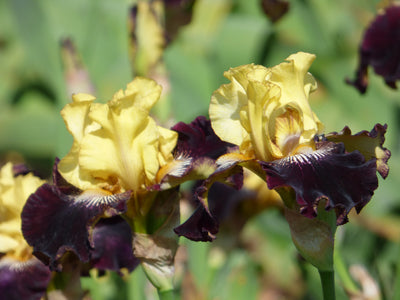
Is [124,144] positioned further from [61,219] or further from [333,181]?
[333,181]

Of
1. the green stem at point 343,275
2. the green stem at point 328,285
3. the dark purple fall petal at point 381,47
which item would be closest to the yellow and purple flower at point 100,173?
the green stem at point 328,285

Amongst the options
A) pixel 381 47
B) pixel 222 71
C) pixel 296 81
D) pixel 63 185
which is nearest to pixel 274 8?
pixel 381 47

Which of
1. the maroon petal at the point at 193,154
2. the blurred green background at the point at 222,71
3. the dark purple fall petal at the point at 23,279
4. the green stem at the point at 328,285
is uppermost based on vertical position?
the maroon petal at the point at 193,154

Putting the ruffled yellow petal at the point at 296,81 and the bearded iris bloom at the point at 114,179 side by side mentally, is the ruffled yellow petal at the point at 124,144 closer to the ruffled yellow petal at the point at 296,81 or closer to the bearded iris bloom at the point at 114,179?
the bearded iris bloom at the point at 114,179

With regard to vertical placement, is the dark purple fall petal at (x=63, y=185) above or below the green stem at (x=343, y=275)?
above

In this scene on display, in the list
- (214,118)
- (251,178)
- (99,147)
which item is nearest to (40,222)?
(99,147)

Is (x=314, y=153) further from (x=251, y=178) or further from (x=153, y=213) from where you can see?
(x=251, y=178)
